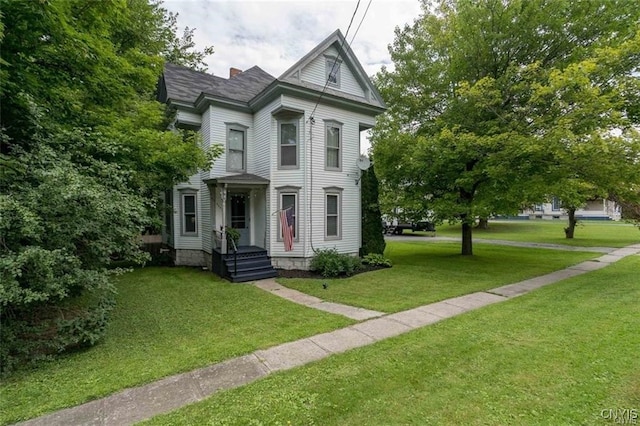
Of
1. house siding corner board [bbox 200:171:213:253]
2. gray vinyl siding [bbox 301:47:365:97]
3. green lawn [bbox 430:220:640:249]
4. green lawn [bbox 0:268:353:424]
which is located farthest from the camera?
green lawn [bbox 430:220:640:249]

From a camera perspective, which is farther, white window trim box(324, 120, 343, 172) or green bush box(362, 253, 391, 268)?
green bush box(362, 253, 391, 268)

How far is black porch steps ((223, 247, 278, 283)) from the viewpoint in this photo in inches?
368

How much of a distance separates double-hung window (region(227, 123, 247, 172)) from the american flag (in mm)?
2847

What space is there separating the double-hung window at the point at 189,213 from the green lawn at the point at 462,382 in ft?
32.6

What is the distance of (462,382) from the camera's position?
3.47 m

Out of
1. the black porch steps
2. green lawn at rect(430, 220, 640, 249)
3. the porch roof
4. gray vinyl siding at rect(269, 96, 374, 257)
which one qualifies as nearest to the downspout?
gray vinyl siding at rect(269, 96, 374, 257)

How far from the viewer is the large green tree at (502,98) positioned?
864cm

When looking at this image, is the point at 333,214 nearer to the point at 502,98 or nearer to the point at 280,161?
the point at 280,161

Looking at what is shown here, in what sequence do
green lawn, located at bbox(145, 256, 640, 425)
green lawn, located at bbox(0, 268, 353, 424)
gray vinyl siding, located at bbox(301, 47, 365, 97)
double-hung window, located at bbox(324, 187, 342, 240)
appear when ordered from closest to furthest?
1. green lawn, located at bbox(145, 256, 640, 425)
2. green lawn, located at bbox(0, 268, 353, 424)
3. gray vinyl siding, located at bbox(301, 47, 365, 97)
4. double-hung window, located at bbox(324, 187, 342, 240)

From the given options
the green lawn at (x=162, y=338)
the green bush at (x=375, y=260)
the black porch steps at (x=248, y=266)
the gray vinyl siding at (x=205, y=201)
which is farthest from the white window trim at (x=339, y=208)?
the gray vinyl siding at (x=205, y=201)

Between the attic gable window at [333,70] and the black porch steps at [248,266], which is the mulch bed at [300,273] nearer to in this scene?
the black porch steps at [248,266]

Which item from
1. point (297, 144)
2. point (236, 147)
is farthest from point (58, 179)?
point (236, 147)

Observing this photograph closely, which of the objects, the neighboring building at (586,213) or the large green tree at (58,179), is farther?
the neighboring building at (586,213)

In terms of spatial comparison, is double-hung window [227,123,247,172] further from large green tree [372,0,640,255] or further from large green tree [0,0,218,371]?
large green tree [372,0,640,255]
